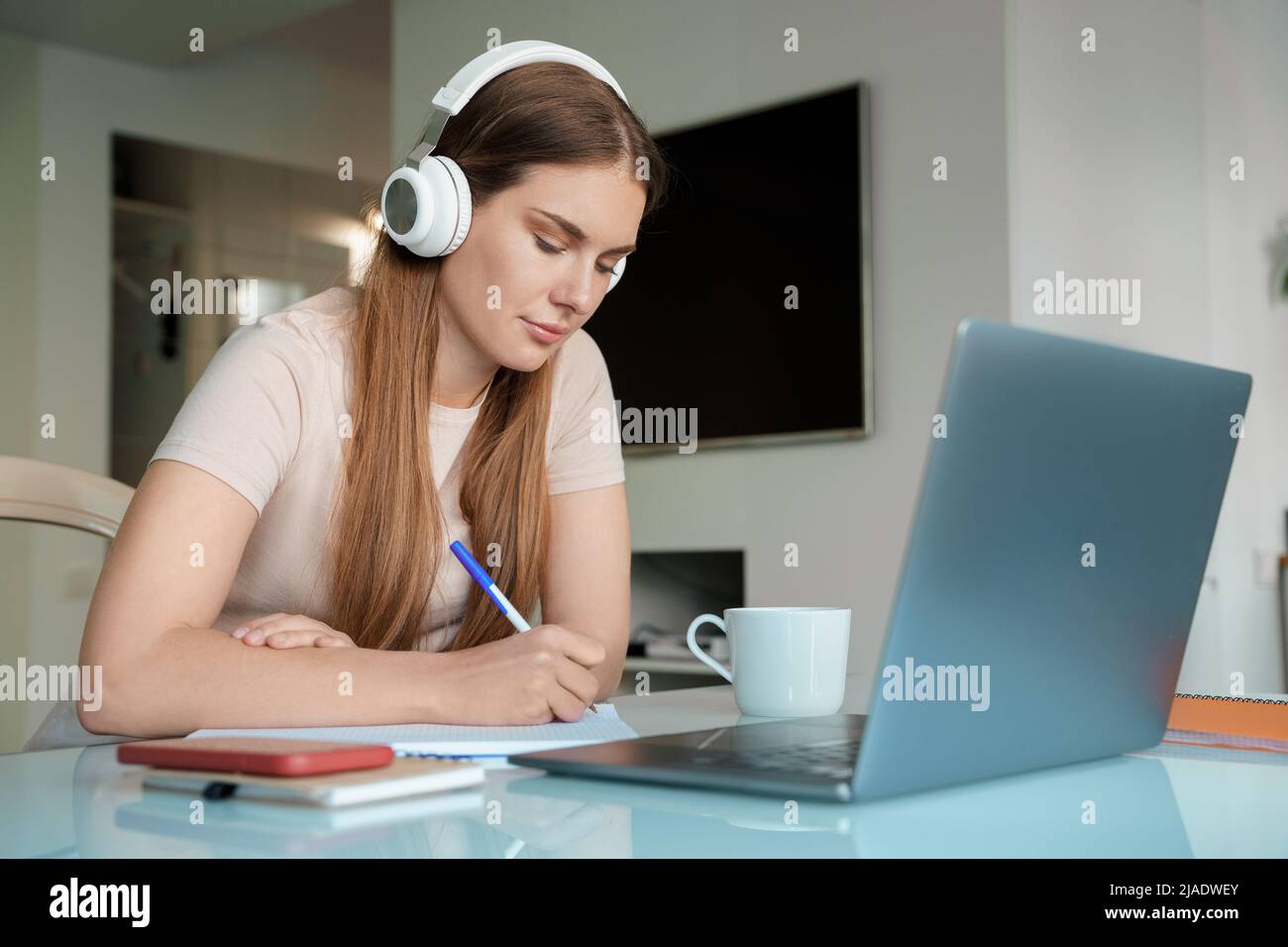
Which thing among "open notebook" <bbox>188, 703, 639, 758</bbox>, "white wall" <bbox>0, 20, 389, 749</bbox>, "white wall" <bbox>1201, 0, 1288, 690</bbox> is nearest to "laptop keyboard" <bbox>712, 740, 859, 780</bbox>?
"open notebook" <bbox>188, 703, 639, 758</bbox>

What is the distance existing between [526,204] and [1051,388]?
2.42 ft

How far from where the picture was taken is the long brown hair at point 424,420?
117 centimetres

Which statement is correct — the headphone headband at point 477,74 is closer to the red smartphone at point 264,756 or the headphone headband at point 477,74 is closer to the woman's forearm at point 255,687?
the woman's forearm at point 255,687

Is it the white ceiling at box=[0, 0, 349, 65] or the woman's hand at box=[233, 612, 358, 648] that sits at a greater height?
the white ceiling at box=[0, 0, 349, 65]

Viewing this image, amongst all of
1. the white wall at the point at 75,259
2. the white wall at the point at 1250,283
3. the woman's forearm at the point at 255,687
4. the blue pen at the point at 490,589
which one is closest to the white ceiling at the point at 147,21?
the white wall at the point at 75,259

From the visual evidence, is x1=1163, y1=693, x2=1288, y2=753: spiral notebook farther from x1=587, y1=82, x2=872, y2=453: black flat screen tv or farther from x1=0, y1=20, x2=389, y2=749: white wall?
x1=0, y1=20, x2=389, y2=749: white wall

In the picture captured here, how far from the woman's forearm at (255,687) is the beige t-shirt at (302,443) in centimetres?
18

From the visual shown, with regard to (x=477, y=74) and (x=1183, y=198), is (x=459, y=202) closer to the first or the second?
(x=477, y=74)

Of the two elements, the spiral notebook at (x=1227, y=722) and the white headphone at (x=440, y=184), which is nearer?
the spiral notebook at (x=1227, y=722)

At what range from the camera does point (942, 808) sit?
21.7 inches

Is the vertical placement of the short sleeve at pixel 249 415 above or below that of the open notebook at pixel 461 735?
above

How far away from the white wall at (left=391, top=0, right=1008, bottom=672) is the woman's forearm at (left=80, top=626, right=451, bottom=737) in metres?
1.82

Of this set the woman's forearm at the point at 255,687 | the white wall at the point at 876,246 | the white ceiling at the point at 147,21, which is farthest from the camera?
the white ceiling at the point at 147,21

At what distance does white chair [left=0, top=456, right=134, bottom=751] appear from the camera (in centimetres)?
116
